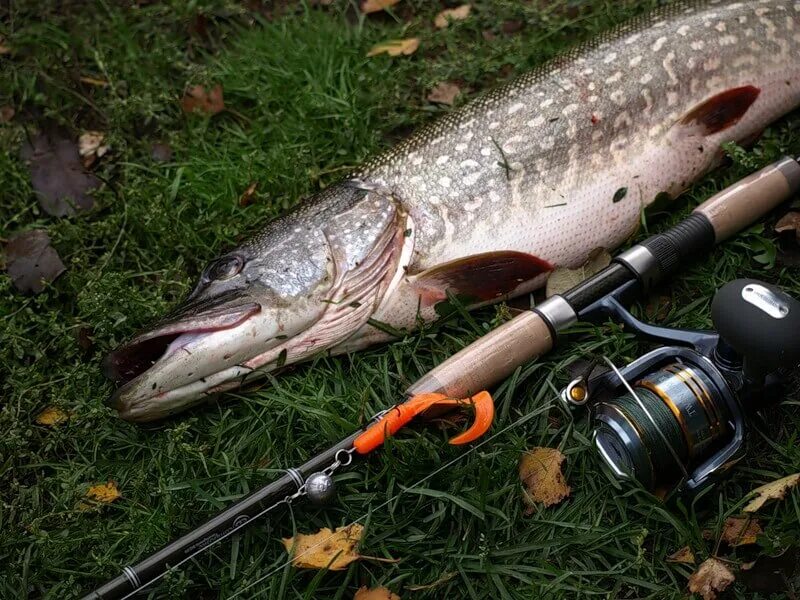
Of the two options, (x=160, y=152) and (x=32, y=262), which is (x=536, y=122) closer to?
(x=160, y=152)

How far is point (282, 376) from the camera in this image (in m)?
3.13

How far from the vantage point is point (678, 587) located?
8.25ft

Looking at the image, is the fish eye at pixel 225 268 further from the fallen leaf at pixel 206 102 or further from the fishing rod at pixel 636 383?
the fallen leaf at pixel 206 102

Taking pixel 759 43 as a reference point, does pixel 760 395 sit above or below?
below

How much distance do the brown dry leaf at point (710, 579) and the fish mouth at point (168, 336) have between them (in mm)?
1652

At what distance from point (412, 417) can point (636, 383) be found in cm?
71

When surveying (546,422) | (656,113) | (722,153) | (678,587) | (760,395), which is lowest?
(678,587)

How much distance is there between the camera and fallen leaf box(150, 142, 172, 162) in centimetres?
400

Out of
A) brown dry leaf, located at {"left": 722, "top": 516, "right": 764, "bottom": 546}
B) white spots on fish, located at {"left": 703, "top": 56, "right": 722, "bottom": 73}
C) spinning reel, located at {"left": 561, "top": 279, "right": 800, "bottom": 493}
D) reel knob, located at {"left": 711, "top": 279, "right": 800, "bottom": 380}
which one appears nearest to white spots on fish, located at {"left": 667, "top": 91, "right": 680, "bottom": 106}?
white spots on fish, located at {"left": 703, "top": 56, "right": 722, "bottom": 73}

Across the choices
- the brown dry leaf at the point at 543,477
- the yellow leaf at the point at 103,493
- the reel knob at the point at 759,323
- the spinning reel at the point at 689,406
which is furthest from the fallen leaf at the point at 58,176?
the reel knob at the point at 759,323

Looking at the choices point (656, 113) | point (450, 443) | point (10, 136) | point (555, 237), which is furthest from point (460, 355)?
point (10, 136)

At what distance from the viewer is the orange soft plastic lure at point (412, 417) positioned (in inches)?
104

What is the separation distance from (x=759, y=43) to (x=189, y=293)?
246 cm

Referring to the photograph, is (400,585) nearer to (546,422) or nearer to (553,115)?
(546,422)
